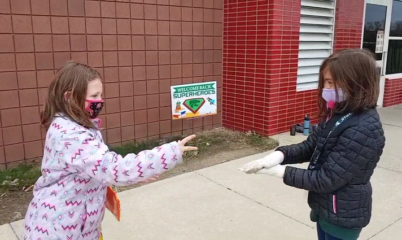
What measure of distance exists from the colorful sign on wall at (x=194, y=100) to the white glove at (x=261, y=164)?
11.9ft

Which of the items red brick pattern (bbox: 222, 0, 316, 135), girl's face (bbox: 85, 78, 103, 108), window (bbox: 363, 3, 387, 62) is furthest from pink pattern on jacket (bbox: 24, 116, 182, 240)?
window (bbox: 363, 3, 387, 62)

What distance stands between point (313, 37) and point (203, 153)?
9.45 feet

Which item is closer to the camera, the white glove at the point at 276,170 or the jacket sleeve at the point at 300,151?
the white glove at the point at 276,170

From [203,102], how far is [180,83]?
0.48 metres

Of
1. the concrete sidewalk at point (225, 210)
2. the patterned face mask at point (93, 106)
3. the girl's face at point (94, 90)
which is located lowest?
Result: the concrete sidewalk at point (225, 210)

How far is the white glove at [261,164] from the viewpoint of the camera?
6.63ft

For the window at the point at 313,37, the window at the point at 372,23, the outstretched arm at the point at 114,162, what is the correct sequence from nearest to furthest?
the outstretched arm at the point at 114,162 < the window at the point at 313,37 < the window at the point at 372,23

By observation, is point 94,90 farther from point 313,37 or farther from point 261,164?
point 313,37

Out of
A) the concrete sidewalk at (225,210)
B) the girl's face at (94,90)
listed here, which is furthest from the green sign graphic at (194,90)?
the girl's face at (94,90)

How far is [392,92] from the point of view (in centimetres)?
916

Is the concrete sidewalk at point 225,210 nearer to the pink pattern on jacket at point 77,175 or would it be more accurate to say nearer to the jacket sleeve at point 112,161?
the pink pattern on jacket at point 77,175

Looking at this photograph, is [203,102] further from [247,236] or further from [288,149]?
[288,149]

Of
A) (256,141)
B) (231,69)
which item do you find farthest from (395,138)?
(231,69)

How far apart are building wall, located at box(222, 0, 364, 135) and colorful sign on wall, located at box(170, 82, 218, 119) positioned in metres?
0.43
